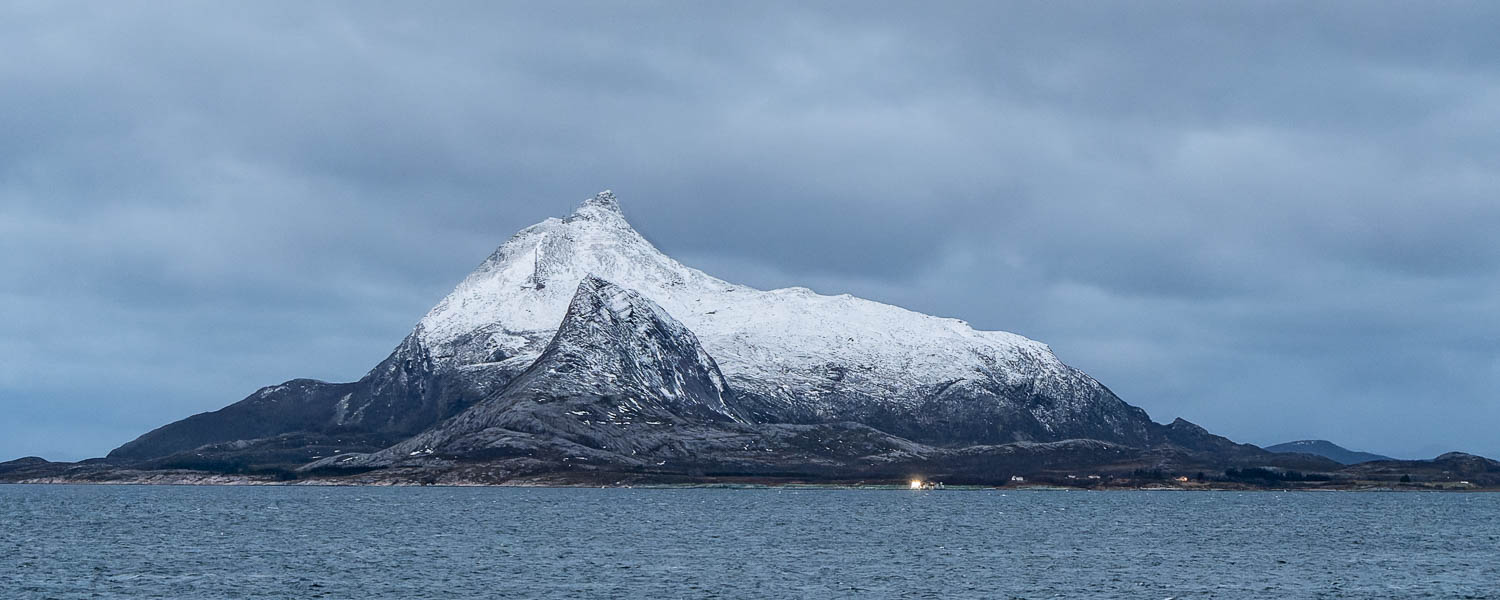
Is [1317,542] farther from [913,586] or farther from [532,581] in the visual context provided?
[532,581]

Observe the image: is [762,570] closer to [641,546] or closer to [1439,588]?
[641,546]

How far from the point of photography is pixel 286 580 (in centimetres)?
13050

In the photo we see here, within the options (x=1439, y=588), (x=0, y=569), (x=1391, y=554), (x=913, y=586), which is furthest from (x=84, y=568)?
(x=1391, y=554)

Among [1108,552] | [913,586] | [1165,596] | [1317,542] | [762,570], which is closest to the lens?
[1165,596]

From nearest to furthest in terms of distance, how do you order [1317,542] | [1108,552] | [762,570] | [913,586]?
[913,586] < [762,570] < [1108,552] < [1317,542]

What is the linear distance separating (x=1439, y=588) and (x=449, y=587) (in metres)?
90.1

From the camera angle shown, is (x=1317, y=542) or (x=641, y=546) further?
(x=1317, y=542)

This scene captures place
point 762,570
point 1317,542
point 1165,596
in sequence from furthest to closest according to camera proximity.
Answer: point 1317,542
point 762,570
point 1165,596

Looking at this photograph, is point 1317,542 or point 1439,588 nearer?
point 1439,588

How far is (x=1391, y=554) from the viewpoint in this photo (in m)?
173

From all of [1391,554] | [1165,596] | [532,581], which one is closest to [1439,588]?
[1165,596]

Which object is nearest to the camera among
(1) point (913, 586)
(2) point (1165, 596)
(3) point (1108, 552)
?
(2) point (1165, 596)

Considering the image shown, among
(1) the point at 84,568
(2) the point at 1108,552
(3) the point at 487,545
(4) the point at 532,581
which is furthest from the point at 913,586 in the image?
(1) the point at 84,568

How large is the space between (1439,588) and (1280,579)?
1392 centimetres
